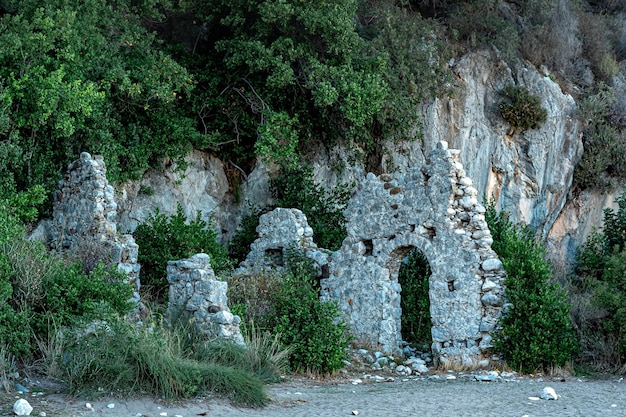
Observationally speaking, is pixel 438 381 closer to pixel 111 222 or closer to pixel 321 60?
pixel 111 222

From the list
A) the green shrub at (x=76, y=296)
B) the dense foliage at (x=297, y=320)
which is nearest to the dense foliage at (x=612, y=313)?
the dense foliage at (x=297, y=320)

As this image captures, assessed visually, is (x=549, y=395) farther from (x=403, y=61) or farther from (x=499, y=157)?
(x=499, y=157)

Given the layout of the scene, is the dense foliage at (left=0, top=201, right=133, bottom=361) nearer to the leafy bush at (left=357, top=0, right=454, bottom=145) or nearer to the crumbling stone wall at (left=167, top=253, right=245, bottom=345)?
the crumbling stone wall at (left=167, top=253, right=245, bottom=345)

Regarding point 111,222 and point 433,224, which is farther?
point 111,222

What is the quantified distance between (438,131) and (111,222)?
10.2 m

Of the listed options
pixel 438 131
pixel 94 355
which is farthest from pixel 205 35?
pixel 94 355

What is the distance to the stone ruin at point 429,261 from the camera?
13.7 meters

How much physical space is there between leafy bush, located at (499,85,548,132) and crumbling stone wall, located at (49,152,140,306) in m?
11.8

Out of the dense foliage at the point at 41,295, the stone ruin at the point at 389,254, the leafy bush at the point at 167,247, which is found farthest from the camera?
the leafy bush at the point at 167,247

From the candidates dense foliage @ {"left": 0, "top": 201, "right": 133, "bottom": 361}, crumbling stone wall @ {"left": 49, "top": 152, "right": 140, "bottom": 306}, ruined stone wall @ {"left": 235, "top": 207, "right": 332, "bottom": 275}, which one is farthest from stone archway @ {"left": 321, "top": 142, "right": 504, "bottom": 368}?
dense foliage @ {"left": 0, "top": 201, "right": 133, "bottom": 361}

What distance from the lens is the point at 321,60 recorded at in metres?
19.8

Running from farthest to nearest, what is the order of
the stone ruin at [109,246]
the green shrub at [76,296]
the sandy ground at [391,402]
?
the stone ruin at [109,246] → the green shrub at [76,296] → the sandy ground at [391,402]

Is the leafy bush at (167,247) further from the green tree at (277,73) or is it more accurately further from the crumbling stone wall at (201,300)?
the crumbling stone wall at (201,300)

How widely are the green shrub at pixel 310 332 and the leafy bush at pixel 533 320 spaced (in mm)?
2646
